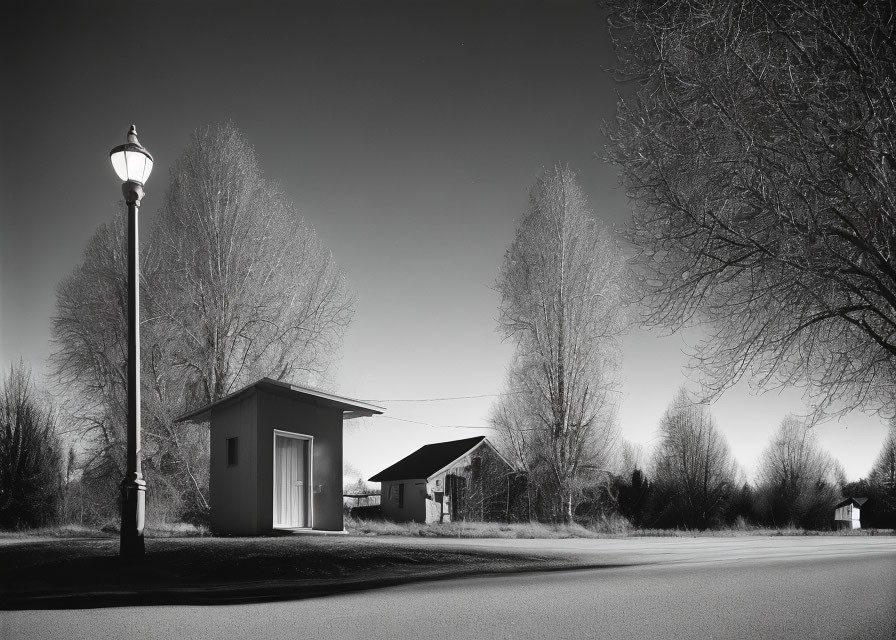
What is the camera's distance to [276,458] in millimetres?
15648

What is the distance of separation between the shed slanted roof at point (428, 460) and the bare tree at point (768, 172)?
33.8m

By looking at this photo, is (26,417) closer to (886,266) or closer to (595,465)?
(595,465)

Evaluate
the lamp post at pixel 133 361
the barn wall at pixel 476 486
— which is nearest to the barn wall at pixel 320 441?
the lamp post at pixel 133 361

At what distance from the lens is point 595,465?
28.2 m

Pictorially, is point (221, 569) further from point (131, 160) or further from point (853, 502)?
point (853, 502)

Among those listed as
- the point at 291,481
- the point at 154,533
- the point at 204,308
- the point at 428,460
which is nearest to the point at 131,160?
the point at 291,481

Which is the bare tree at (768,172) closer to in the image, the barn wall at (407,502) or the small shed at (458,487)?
the small shed at (458,487)

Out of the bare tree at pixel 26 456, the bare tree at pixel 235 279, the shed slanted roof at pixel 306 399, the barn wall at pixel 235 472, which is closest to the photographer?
the shed slanted roof at pixel 306 399

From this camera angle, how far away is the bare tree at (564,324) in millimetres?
27297

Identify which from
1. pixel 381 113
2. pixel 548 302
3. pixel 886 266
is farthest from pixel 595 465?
pixel 886 266

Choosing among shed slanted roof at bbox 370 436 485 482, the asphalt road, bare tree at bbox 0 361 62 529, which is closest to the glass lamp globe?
the asphalt road

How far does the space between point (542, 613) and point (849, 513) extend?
4269 cm

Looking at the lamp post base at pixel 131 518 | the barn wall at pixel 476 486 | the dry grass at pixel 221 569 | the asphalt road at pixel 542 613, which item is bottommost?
the barn wall at pixel 476 486

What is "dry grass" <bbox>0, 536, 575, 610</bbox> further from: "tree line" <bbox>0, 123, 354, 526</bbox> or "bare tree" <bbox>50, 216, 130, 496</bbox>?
"bare tree" <bbox>50, 216, 130, 496</bbox>
